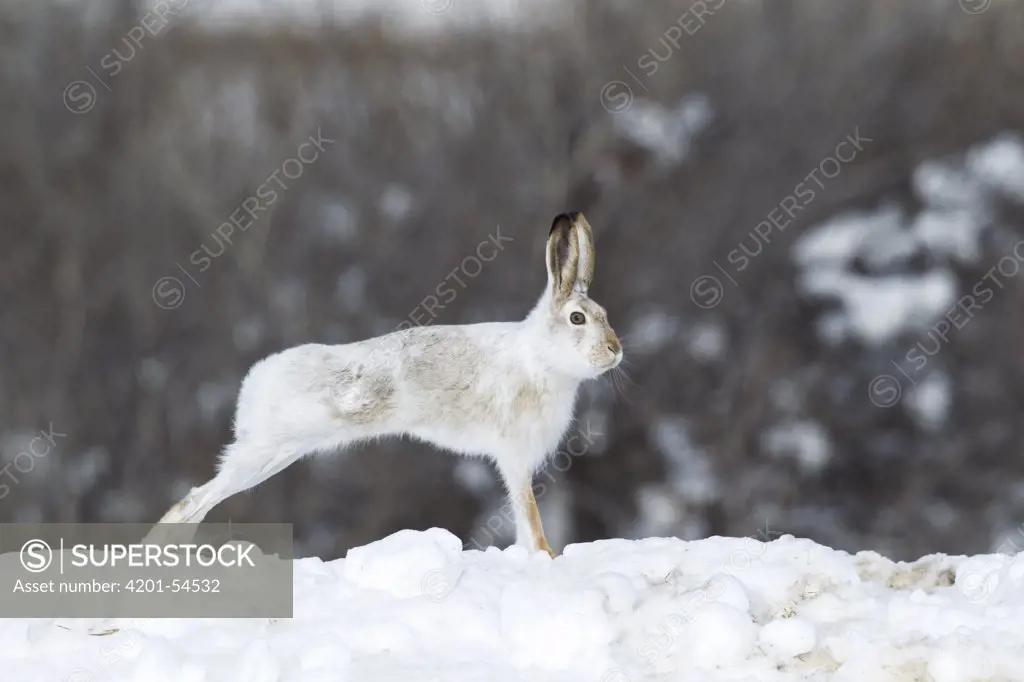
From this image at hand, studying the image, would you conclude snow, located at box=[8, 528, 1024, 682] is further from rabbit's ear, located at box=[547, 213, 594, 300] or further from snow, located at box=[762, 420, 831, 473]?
snow, located at box=[762, 420, 831, 473]

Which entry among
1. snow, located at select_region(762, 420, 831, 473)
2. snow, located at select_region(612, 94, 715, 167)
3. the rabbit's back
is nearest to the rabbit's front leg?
the rabbit's back

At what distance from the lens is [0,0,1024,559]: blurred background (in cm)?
1009


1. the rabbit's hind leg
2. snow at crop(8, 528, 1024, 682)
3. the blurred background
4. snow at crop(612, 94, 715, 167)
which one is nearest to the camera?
snow at crop(8, 528, 1024, 682)

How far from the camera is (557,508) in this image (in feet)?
33.1

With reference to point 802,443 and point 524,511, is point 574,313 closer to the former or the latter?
point 524,511

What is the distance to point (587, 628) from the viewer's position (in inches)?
159

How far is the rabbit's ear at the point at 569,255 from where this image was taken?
210 inches

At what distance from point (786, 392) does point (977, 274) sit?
196 cm

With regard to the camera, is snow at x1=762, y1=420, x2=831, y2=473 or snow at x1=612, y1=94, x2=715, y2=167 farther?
snow at x1=612, y1=94, x2=715, y2=167

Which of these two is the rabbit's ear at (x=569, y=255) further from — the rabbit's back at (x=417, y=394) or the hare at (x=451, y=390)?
the rabbit's back at (x=417, y=394)

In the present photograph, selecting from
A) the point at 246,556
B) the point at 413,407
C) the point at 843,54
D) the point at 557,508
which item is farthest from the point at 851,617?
the point at 843,54

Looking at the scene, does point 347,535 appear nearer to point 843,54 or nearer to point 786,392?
point 786,392

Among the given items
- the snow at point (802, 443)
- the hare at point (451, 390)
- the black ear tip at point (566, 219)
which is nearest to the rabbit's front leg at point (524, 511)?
the hare at point (451, 390)

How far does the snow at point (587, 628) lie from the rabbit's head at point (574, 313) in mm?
974
